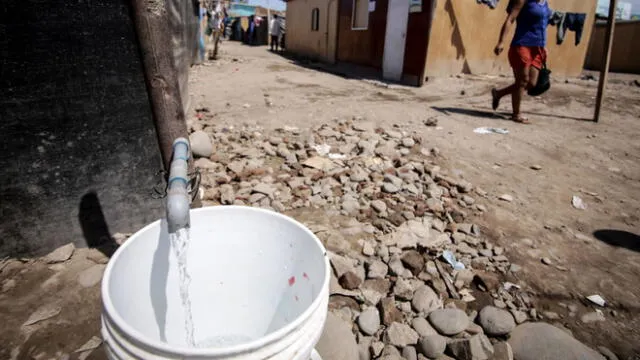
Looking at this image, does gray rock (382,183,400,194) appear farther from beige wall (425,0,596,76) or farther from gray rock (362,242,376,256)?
beige wall (425,0,596,76)

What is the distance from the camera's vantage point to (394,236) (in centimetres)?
220

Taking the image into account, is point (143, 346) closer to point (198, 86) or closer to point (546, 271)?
point (546, 271)

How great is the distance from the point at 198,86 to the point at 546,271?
635cm

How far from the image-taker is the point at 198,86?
657 cm

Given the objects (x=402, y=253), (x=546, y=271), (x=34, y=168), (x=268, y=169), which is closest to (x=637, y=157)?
(x=546, y=271)

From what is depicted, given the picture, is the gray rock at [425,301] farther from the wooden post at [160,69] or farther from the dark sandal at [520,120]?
the dark sandal at [520,120]

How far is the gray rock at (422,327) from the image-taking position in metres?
1.57

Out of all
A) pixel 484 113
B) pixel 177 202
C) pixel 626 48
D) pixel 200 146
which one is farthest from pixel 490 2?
pixel 626 48

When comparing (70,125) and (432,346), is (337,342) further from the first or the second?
(70,125)

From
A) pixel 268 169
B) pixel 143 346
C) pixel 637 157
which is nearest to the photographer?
pixel 143 346

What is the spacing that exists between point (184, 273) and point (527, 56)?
4566mm

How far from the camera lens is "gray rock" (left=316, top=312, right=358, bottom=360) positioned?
1.45 metres

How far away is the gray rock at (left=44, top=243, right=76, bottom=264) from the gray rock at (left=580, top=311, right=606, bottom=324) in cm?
273

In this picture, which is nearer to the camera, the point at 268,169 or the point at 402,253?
the point at 402,253
